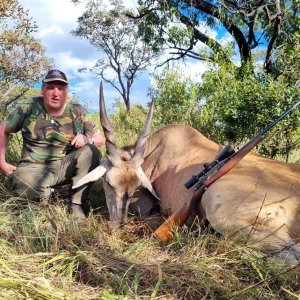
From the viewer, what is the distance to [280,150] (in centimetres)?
675

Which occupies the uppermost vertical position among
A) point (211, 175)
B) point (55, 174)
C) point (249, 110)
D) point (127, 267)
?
point (249, 110)

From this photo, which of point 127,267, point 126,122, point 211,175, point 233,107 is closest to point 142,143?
point 211,175

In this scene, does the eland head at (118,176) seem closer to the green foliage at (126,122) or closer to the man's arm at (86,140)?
the man's arm at (86,140)

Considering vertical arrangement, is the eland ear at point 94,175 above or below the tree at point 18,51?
below

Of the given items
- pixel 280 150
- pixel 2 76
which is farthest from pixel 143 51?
pixel 280 150

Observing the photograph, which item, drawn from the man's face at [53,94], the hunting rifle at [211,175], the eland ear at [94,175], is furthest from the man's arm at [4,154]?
the hunting rifle at [211,175]

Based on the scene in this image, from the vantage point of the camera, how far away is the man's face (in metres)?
4.42

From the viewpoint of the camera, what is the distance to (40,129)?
14.6 feet

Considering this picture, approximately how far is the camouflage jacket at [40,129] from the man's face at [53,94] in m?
0.10

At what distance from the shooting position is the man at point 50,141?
14.3 feet

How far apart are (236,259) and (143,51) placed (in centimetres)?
2540

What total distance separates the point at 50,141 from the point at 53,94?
470 mm

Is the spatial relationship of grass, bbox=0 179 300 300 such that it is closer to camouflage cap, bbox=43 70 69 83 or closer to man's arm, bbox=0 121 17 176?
man's arm, bbox=0 121 17 176

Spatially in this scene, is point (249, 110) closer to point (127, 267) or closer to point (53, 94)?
point (53, 94)
